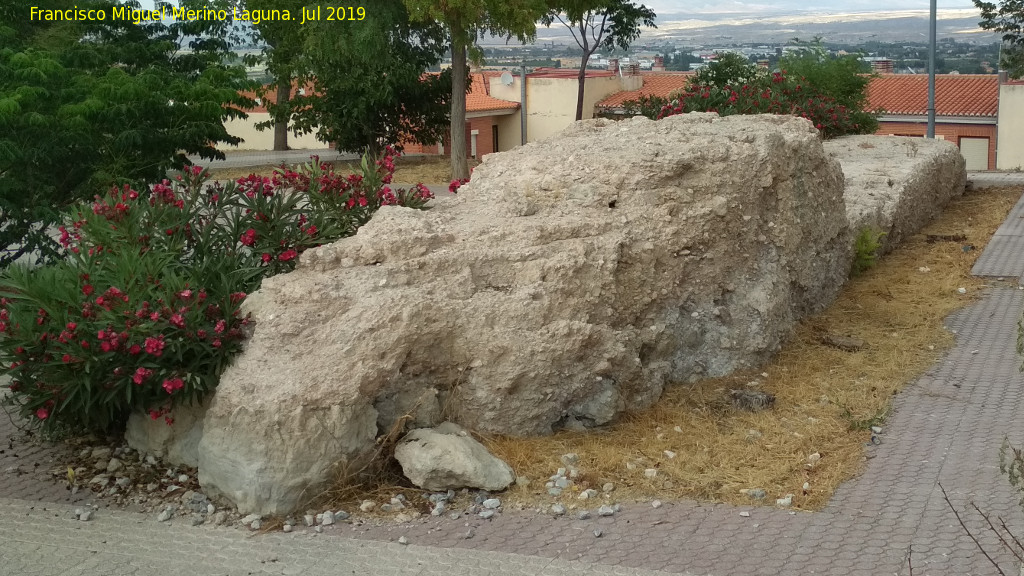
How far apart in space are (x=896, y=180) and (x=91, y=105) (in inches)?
390

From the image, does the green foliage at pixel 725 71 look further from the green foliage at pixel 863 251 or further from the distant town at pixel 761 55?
the distant town at pixel 761 55

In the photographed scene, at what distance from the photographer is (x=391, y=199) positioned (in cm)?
877

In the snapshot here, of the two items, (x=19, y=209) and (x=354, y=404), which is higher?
(x=19, y=209)

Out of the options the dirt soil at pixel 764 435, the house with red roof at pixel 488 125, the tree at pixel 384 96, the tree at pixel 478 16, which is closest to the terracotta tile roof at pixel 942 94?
the house with red roof at pixel 488 125

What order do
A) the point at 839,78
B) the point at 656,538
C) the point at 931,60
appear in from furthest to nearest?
1. the point at 931,60
2. the point at 839,78
3. the point at 656,538

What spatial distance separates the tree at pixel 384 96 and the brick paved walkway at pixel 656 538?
21058mm

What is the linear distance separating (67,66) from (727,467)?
858 centimetres

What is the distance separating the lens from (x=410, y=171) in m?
29.2

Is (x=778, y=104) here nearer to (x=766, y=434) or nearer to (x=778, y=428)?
(x=778, y=428)

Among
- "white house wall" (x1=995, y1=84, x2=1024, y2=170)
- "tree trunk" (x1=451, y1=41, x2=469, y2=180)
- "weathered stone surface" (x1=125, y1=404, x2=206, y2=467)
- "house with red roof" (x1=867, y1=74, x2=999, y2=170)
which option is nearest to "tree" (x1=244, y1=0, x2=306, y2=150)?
"tree trunk" (x1=451, y1=41, x2=469, y2=180)

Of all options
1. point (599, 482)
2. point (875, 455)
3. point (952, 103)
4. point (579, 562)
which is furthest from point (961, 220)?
point (952, 103)

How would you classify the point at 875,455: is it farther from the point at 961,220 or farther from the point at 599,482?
the point at 961,220

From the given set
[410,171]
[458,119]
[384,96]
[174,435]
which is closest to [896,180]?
[174,435]

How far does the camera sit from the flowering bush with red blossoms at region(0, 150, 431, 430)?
676 centimetres
